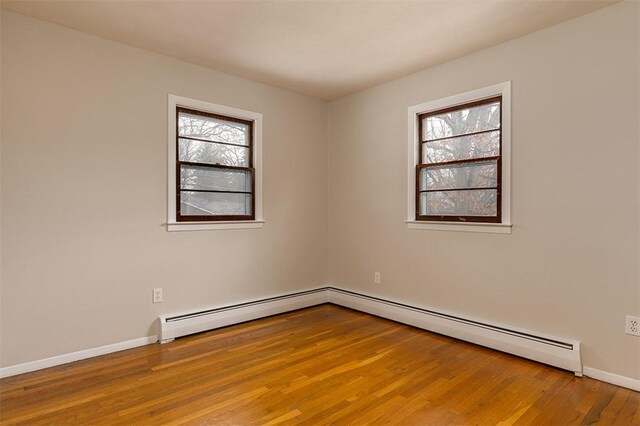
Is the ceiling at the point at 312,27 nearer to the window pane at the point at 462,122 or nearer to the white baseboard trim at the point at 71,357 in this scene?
the window pane at the point at 462,122

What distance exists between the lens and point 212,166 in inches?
145

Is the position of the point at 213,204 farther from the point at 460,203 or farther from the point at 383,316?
the point at 460,203

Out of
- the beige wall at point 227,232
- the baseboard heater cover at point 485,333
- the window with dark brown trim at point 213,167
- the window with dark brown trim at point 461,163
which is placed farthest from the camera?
the window with dark brown trim at point 213,167

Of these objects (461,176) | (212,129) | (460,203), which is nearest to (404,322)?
(460,203)

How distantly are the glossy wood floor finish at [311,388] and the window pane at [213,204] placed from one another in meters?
1.23

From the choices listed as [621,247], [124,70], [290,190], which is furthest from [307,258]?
[621,247]

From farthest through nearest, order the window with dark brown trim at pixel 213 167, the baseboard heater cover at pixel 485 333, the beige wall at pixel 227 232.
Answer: the window with dark brown trim at pixel 213 167
the baseboard heater cover at pixel 485 333
the beige wall at pixel 227 232

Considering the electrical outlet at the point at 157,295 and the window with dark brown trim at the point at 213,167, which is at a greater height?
the window with dark brown trim at the point at 213,167

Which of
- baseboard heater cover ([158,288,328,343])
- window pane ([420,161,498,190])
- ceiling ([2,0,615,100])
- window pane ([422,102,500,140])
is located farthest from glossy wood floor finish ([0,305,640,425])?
ceiling ([2,0,615,100])

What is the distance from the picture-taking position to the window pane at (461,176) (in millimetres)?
3215

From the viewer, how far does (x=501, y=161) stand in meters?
3.10

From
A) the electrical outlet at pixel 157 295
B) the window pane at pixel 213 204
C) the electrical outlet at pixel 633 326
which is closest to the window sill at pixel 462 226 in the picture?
the electrical outlet at pixel 633 326

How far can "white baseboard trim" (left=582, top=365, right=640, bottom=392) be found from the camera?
7.91 ft

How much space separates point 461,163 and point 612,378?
6.51 feet
